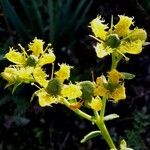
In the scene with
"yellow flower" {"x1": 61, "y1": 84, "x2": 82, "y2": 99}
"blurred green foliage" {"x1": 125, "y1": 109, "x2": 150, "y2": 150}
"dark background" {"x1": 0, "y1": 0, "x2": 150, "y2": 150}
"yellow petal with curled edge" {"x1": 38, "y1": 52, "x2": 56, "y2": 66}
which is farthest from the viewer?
"dark background" {"x1": 0, "y1": 0, "x2": 150, "y2": 150}

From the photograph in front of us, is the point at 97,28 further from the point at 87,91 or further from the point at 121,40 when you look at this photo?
A: the point at 87,91

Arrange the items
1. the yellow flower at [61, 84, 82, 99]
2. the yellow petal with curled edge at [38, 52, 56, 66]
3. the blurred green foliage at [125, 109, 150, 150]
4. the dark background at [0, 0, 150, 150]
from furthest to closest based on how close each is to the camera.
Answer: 1. the dark background at [0, 0, 150, 150]
2. the blurred green foliage at [125, 109, 150, 150]
3. the yellow petal with curled edge at [38, 52, 56, 66]
4. the yellow flower at [61, 84, 82, 99]

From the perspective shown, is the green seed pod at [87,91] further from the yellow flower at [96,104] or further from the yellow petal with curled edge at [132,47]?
the yellow petal with curled edge at [132,47]

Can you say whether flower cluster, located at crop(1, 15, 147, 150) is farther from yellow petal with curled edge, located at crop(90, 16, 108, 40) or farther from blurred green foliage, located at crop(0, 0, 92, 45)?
blurred green foliage, located at crop(0, 0, 92, 45)

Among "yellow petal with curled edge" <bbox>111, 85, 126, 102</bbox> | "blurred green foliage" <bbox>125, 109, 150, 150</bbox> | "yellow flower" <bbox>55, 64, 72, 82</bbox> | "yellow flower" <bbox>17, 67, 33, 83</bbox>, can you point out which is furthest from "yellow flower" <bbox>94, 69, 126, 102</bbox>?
"blurred green foliage" <bbox>125, 109, 150, 150</bbox>

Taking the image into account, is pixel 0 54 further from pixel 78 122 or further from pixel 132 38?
pixel 78 122

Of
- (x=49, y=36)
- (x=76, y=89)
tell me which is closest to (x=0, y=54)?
(x=76, y=89)

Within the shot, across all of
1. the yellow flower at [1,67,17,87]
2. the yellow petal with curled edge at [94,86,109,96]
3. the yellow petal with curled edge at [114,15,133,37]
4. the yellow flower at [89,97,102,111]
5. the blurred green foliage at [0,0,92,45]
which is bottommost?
the yellow flower at [89,97,102,111]
